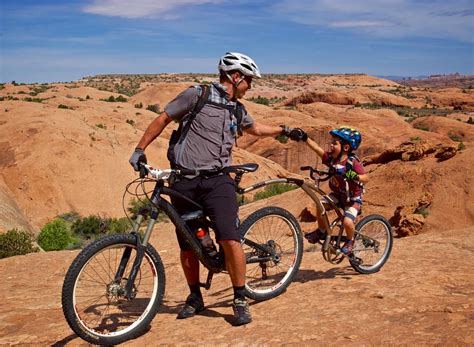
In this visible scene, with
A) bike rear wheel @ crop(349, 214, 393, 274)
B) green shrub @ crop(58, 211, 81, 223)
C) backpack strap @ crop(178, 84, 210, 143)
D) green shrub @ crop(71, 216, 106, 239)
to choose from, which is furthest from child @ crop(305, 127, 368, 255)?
green shrub @ crop(58, 211, 81, 223)

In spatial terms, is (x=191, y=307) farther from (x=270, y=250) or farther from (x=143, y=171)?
(x=143, y=171)

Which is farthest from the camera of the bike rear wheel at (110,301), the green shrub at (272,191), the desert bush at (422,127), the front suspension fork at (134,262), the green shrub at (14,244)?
the desert bush at (422,127)

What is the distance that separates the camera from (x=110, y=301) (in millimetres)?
3707

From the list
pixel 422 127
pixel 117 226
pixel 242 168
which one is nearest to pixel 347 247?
pixel 242 168

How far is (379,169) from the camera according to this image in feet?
46.6

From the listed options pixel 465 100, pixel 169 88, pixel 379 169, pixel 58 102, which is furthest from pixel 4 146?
pixel 465 100

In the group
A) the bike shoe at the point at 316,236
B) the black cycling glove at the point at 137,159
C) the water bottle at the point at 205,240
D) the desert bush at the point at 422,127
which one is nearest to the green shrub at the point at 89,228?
the bike shoe at the point at 316,236

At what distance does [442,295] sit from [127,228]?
12917 millimetres

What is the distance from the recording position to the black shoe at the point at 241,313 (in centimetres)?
397

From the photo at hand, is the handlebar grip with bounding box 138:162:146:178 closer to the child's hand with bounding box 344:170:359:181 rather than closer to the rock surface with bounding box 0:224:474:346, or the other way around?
the rock surface with bounding box 0:224:474:346

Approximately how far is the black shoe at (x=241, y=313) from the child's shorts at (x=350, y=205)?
1692 mm

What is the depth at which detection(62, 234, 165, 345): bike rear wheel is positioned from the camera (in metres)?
3.49

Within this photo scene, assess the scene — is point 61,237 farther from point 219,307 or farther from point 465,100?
point 465,100

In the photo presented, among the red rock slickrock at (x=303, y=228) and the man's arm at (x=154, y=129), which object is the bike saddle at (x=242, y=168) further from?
the red rock slickrock at (x=303, y=228)
